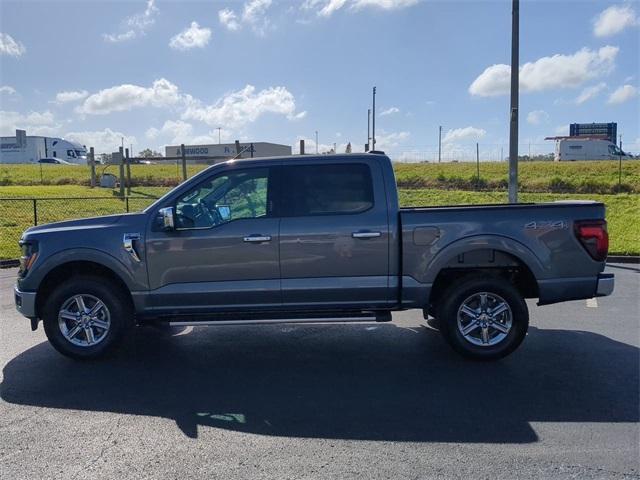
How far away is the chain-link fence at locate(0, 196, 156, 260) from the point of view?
13.5m

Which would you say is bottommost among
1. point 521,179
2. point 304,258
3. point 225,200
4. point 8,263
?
point 8,263

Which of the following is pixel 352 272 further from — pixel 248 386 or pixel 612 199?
pixel 612 199

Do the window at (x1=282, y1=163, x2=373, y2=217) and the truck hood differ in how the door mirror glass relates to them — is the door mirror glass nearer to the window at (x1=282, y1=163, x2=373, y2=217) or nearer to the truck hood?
the window at (x1=282, y1=163, x2=373, y2=217)

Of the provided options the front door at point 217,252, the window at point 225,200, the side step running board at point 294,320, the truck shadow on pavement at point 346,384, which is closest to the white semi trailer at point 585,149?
the truck shadow on pavement at point 346,384

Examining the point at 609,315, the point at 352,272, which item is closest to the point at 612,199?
the point at 609,315

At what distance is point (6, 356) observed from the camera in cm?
550

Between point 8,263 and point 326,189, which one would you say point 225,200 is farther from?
point 8,263

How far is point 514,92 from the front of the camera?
1125cm

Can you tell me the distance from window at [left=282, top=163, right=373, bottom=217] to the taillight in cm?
204

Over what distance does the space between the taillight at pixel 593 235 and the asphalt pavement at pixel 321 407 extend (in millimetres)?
1096

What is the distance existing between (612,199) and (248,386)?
17.6m

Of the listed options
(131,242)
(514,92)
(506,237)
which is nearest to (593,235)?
(506,237)

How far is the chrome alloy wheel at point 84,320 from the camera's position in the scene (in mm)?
5273

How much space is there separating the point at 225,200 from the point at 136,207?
15.1 metres
